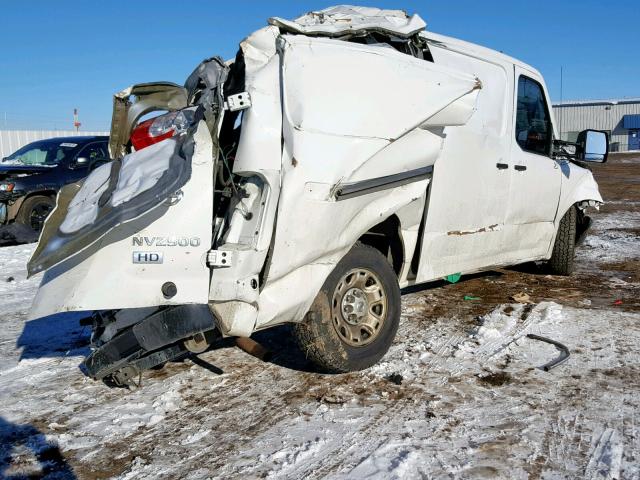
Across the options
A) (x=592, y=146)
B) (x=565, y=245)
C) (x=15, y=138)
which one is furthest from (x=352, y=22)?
(x=15, y=138)

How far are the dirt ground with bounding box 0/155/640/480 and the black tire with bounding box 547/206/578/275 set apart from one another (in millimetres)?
1433

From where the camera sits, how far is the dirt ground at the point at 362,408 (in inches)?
126

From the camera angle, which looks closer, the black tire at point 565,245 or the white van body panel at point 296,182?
the white van body panel at point 296,182

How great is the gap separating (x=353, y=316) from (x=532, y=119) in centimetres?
328

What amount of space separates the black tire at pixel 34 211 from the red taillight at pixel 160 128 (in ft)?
28.4

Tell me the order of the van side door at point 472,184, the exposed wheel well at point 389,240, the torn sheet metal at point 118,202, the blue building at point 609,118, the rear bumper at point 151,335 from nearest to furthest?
the torn sheet metal at point 118,202
the rear bumper at point 151,335
the exposed wheel well at point 389,240
the van side door at point 472,184
the blue building at point 609,118

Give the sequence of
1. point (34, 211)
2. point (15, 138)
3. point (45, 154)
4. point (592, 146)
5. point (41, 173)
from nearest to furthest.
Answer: point (592, 146)
point (34, 211)
point (41, 173)
point (45, 154)
point (15, 138)

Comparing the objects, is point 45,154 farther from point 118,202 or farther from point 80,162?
point 118,202

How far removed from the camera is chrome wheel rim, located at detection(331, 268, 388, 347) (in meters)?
4.21

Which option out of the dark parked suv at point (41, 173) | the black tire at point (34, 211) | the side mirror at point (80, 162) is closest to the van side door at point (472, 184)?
the dark parked suv at point (41, 173)

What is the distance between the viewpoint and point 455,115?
443 cm

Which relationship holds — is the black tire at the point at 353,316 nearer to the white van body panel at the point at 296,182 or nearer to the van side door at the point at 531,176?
the white van body panel at the point at 296,182

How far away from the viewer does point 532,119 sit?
20.8 ft

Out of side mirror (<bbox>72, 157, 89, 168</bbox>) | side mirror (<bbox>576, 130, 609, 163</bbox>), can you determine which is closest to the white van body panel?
side mirror (<bbox>576, 130, 609, 163</bbox>)
